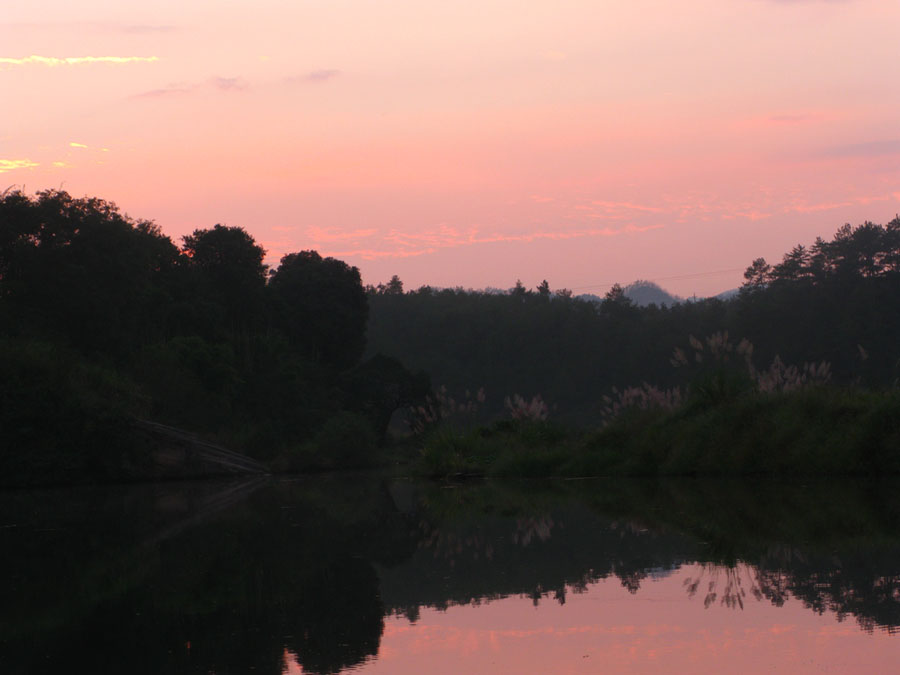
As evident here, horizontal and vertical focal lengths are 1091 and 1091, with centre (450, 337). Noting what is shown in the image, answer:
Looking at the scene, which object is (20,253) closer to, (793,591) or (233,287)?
(233,287)

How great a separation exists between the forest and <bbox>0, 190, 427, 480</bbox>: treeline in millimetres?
61

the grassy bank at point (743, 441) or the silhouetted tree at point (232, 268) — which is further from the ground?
the silhouetted tree at point (232, 268)

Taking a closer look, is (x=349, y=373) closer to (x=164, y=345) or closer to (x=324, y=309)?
(x=324, y=309)

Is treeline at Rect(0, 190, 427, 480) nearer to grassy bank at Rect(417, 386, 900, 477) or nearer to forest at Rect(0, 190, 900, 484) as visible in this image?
forest at Rect(0, 190, 900, 484)

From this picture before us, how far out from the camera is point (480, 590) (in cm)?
617

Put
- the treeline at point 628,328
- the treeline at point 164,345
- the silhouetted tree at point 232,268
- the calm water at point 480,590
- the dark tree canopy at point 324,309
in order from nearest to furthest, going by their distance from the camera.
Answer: the calm water at point 480,590
the treeline at point 164,345
the silhouetted tree at point 232,268
the dark tree canopy at point 324,309
the treeline at point 628,328

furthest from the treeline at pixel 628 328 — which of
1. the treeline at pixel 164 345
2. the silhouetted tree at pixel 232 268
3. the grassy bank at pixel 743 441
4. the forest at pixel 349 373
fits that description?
the grassy bank at pixel 743 441

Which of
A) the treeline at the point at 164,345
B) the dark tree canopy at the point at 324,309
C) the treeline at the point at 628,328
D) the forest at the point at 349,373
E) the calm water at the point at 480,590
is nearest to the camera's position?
the calm water at the point at 480,590

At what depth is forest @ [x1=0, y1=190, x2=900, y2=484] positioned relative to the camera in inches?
582

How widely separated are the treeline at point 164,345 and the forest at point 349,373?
61 millimetres

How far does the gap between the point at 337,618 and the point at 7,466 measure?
1766 centimetres

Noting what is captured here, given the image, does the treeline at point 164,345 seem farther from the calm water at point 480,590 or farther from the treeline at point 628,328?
the treeline at point 628,328

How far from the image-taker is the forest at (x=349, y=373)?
48.5 ft

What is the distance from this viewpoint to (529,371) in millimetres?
77250
